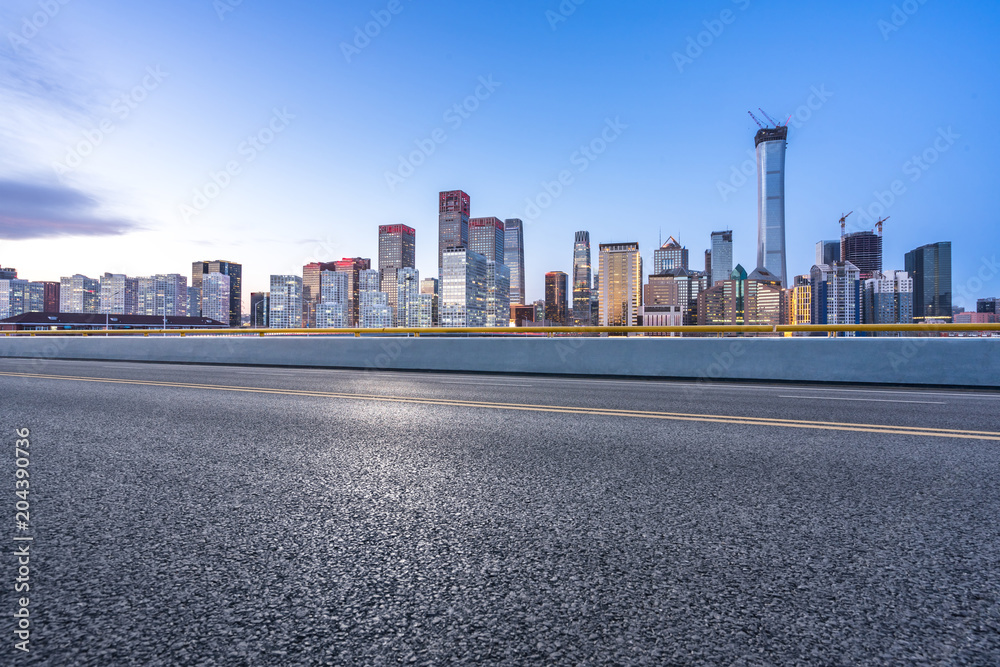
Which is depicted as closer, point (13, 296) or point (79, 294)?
point (13, 296)

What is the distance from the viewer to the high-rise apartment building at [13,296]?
16750 cm

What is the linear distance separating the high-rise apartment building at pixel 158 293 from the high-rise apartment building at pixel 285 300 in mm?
31414

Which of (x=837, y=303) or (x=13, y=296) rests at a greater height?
(x=13, y=296)

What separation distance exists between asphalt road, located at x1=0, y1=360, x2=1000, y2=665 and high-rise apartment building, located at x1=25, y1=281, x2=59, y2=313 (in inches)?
9497

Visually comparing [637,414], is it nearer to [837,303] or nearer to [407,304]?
[407,304]

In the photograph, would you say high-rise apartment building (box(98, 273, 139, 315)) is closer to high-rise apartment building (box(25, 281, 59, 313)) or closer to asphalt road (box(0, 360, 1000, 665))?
high-rise apartment building (box(25, 281, 59, 313))

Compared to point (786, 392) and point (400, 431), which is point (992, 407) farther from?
point (400, 431)

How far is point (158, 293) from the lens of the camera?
182875 millimetres

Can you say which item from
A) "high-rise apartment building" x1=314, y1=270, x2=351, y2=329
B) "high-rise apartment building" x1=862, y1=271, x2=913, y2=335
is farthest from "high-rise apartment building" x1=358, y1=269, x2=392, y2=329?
"high-rise apartment building" x1=862, y1=271, x2=913, y2=335

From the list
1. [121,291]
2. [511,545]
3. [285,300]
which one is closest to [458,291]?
[285,300]

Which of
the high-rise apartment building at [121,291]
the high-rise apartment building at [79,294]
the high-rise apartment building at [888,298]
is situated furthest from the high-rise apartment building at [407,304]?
the high-rise apartment building at [888,298]

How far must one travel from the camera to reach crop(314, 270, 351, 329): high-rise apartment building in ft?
511

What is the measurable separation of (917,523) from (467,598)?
2432mm

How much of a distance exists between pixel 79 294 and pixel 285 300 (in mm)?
70585
